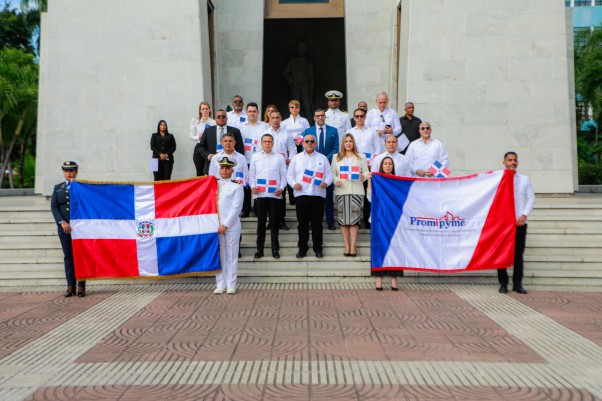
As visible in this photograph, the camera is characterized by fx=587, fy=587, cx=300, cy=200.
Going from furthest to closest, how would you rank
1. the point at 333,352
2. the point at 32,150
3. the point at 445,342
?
the point at 32,150, the point at 445,342, the point at 333,352

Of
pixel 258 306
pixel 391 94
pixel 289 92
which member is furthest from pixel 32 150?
pixel 258 306

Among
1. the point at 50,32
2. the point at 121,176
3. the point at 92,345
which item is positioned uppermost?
the point at 50,32

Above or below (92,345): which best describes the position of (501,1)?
above

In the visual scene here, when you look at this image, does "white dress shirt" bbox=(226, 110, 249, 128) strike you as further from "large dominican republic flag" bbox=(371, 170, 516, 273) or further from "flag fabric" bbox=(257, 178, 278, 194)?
"large dominican republic flag" bbox=(371, 170, 516, 273)

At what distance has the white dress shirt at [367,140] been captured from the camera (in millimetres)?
10742

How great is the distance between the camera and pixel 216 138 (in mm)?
10906

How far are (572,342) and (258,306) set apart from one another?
3.77 metres

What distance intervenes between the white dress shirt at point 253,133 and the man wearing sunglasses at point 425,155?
2825 mm

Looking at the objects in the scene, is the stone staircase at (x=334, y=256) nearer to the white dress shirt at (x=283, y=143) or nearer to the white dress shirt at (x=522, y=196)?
the white dress shirt at (x=522, y=196)

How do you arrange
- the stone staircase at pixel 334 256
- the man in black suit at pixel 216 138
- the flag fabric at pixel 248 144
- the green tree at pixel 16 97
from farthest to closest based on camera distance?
1. the green tree at pixel 16 97
2. the flag fabric at pixel 248 144
3. the man in black suit at pixel 216 138
4. the stone staircase at pixel 334 256

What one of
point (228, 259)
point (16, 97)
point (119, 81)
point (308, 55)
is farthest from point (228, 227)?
point (16, 97)

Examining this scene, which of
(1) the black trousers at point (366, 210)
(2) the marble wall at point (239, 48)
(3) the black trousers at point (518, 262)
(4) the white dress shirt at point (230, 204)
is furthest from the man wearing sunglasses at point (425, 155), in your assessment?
(2) the marble wall at point (239, 48)

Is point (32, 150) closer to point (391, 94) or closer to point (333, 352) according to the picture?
point (391, 94)

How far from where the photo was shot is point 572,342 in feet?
19.9
